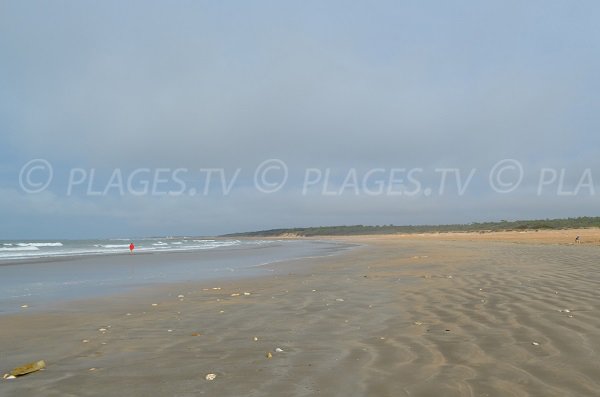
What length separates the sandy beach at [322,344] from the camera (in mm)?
4250

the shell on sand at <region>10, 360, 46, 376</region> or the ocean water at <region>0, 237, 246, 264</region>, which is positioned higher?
the ocean water at <region>0, 237, 246, 264</region>

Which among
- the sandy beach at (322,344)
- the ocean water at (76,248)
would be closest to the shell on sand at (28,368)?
the sandy beach at (322,344)

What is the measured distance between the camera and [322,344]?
577 centimetres

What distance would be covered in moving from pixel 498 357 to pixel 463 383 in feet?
3.14

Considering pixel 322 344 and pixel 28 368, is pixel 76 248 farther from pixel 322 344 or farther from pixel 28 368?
pixel 322 344

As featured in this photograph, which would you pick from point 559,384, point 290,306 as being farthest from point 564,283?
point 559,384

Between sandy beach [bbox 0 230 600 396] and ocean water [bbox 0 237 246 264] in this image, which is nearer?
sandy beach [bbox 0 230 600 396]

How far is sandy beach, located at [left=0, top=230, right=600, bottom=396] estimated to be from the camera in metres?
4.25

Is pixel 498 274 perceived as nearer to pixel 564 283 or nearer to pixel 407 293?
pixel 564 283

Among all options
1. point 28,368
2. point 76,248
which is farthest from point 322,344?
point 76,248

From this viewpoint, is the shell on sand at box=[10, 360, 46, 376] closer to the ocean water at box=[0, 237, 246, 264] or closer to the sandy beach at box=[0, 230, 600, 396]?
the sandy beach at box=[0, 230, 600, 396]

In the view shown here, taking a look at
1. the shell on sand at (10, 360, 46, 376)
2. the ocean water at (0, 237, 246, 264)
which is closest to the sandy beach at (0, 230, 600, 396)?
the shell on sand at (10, 360, 46, 376)

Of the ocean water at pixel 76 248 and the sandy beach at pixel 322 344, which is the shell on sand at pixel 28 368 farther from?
the ocean water at pixel 76 248

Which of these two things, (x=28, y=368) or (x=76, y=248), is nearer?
(x=28, y=368)
